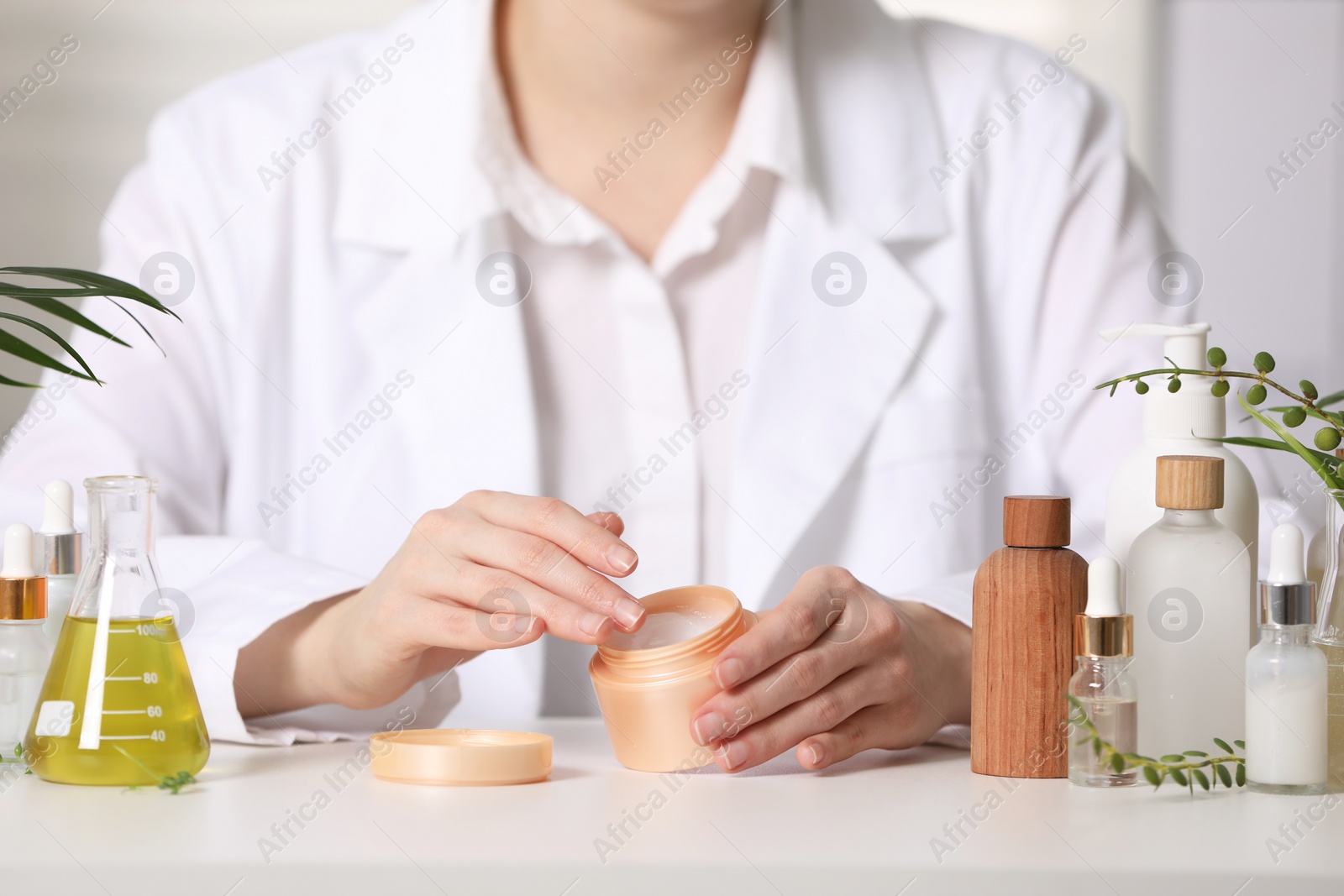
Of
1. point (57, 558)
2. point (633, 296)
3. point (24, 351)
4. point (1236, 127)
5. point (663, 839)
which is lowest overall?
point (663, 839)

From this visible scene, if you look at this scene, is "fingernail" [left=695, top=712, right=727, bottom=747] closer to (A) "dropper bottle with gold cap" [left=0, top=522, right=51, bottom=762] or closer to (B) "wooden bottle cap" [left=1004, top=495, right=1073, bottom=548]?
(B) "wooden bottle cap" [left=1004, top=495, right=1073, bottom=548]

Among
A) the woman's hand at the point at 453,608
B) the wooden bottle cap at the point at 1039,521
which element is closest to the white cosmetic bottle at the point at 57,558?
the woman's hand at the point at 453,608

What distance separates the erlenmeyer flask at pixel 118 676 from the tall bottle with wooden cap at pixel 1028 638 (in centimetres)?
44

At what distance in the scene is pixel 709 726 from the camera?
0.62 metres

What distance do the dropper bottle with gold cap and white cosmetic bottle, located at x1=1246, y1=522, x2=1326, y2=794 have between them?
65cm

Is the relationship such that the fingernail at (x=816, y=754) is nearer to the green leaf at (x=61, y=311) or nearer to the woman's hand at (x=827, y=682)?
the woman's hand at (x=827, y=682)

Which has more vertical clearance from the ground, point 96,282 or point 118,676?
point 96,282

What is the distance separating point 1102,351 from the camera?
121 cm

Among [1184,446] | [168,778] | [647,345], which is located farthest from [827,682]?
[647,345]

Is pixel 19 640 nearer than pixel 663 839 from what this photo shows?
No

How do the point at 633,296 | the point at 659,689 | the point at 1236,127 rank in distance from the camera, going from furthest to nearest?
the point at 1236,127 < the point at 633,296 < the point at 659,689

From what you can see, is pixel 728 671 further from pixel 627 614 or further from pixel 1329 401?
pixel 1329 401

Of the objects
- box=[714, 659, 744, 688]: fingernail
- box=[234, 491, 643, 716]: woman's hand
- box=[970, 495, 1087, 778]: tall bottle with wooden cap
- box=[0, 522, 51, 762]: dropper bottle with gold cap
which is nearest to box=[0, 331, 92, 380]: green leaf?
box=[0, 522, 51, 762]: dropper bottle with gold cap

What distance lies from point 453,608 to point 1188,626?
42 centimetres
